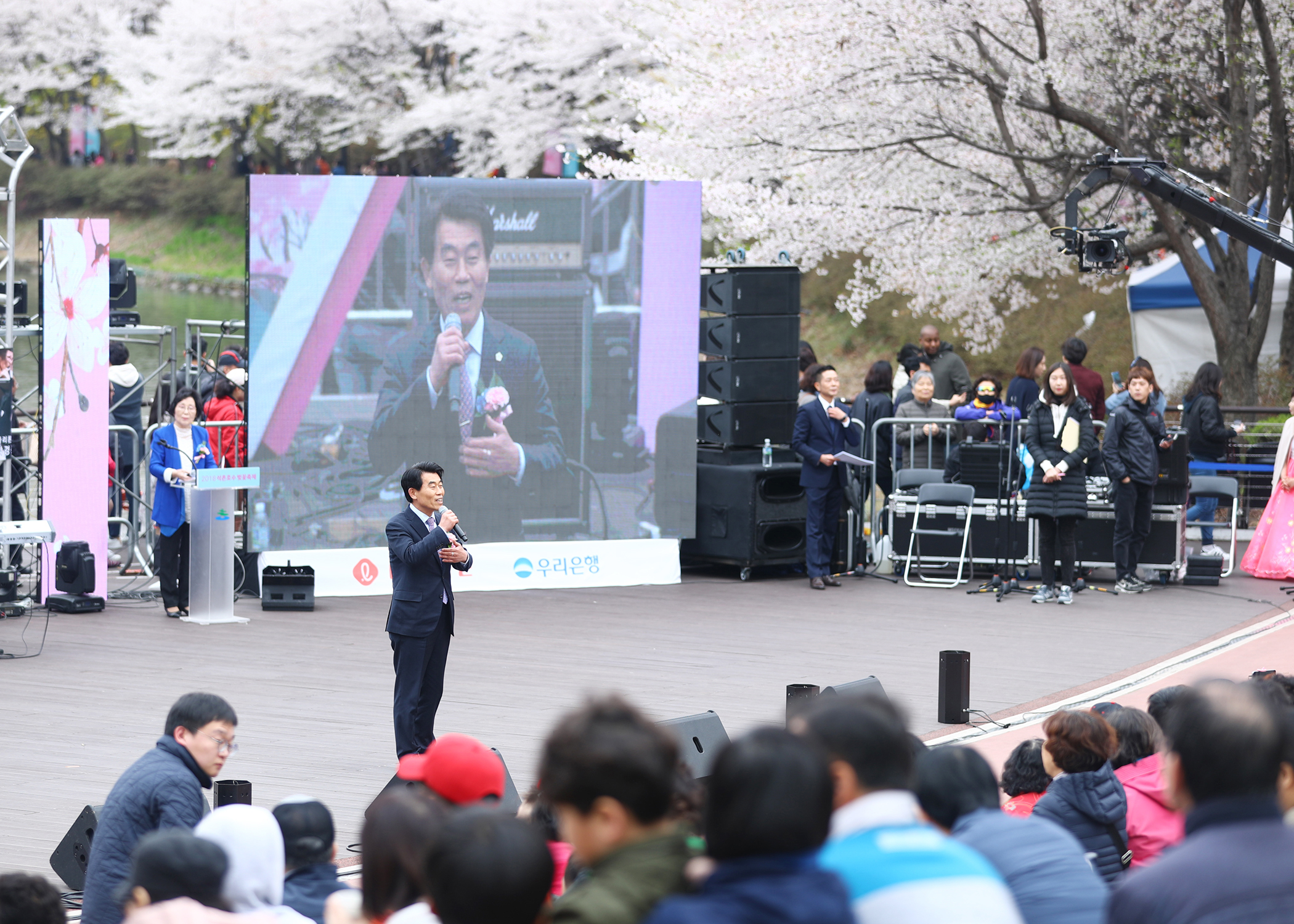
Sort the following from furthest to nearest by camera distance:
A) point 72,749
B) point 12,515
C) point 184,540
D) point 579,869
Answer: point 12,515, point 184,540, point 72,749, point 579,869

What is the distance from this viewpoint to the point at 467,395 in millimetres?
13227

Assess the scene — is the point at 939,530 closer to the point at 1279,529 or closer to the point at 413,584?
the point at 1279,529

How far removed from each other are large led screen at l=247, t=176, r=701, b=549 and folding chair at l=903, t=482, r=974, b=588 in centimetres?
198

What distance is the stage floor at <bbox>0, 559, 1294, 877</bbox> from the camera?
25.7 ft

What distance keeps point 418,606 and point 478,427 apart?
5.86m

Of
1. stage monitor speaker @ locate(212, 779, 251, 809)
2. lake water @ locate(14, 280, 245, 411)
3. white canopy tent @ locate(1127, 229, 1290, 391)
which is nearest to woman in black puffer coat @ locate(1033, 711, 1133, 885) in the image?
stage monitor speaker @ locate(212, 779, 251, 809)

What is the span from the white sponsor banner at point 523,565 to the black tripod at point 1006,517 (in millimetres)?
2788

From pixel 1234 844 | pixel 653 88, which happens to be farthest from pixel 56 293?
pixel 653 88

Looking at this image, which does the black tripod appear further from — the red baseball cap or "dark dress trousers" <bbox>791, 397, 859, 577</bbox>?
the red baseball cap

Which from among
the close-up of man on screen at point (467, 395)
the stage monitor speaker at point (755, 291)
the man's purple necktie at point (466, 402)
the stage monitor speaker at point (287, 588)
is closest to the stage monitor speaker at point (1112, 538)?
the stage monitor speaker at point (755, 291)

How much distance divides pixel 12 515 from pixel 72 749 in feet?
19.1

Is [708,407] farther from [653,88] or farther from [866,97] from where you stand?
[653,88]

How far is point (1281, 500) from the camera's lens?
1371cm

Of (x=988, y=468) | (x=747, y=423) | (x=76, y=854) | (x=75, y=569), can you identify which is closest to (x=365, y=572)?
(x=75, y=569)
